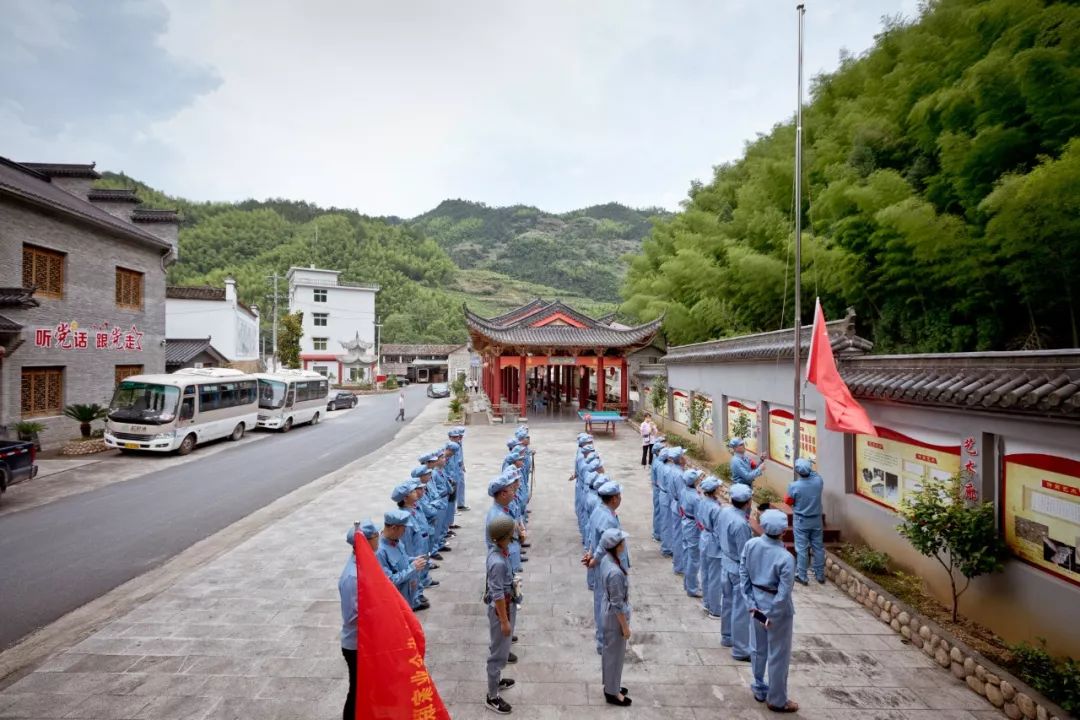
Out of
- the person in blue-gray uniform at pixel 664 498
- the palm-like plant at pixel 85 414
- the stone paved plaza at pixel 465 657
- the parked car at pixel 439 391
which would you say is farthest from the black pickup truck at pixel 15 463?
the parked car at pixel 439 391

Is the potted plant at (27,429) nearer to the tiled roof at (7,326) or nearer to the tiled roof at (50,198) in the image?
the tiled roof at (7,326)

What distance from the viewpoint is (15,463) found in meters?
8.92

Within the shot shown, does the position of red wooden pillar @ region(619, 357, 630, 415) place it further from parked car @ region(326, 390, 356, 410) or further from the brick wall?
the brick wall

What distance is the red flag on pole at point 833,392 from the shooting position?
19.6 ft

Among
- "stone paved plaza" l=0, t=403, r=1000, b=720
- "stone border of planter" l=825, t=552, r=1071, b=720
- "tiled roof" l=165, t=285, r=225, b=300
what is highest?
"tiled roof" l=165, t=285, r=225, b=300

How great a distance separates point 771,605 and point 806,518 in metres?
2.59

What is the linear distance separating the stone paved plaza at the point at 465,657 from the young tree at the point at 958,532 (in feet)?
2.97

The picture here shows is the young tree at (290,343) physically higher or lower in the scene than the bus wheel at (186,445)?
higher

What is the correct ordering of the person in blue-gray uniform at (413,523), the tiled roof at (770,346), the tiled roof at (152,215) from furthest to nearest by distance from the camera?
the tiled roof at (152,215) → the tiled roof at (770,346) → the person in blue-gray uniform at (413,523)

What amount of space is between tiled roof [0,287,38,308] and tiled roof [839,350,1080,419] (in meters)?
16.3

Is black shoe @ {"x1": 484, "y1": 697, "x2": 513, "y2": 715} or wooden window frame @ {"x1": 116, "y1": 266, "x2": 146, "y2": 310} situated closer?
black shoe @ {"x1": 484, "y1": 697, "x2": 513, "y2": 715}

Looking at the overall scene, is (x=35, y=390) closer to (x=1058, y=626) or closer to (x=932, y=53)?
(x=1058, y=626)

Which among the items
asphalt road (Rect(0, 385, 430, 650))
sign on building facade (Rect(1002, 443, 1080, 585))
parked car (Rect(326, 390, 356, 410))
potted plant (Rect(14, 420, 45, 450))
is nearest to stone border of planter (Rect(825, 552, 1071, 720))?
sign on building facade (Rect(1002, 443, 1080, 585))

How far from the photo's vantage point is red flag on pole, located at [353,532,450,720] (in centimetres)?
265
